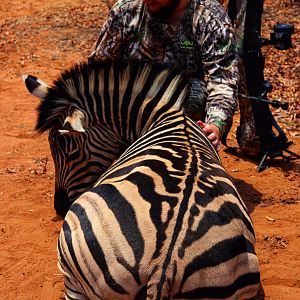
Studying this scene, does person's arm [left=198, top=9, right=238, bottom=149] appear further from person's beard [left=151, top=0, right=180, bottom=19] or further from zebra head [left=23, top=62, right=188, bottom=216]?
zebra head [left=23, top=62, right=188, bottom=216]

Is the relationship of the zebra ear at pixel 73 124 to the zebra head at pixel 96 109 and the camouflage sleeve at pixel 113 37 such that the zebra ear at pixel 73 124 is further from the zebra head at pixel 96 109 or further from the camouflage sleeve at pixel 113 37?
the camouflage sleeve at pixel 113 37

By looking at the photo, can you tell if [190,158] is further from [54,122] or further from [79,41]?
[79,41]

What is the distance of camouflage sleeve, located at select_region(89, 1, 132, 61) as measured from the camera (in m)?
4.62

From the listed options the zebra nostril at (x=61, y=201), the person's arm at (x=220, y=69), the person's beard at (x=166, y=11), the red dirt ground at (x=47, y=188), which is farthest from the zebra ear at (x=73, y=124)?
the person's beard at (x=166, y=11)

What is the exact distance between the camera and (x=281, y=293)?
12.4 feet

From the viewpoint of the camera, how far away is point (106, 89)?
3938mm

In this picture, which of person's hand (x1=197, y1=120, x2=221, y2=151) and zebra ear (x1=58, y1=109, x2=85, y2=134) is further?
person's hand (x1=197, y1=120, x2=221, y2=151)

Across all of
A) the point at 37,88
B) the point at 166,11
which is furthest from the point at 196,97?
the point at 37,88

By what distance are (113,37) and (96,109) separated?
98 centimetres

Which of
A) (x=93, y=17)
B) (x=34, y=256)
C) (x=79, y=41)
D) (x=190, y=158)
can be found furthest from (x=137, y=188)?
(x=93, y=17)

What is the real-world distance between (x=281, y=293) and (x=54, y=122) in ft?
6.04

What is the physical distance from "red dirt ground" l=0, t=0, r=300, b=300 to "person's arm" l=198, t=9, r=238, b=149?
107 cm

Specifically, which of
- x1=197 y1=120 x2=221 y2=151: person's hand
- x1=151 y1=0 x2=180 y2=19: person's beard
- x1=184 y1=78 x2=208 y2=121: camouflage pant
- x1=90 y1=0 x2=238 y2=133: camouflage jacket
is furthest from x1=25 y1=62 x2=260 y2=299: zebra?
x1=151 y1=0 x2=180 y2=19: person's beard

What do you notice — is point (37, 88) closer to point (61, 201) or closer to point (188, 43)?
point (61, 201)
